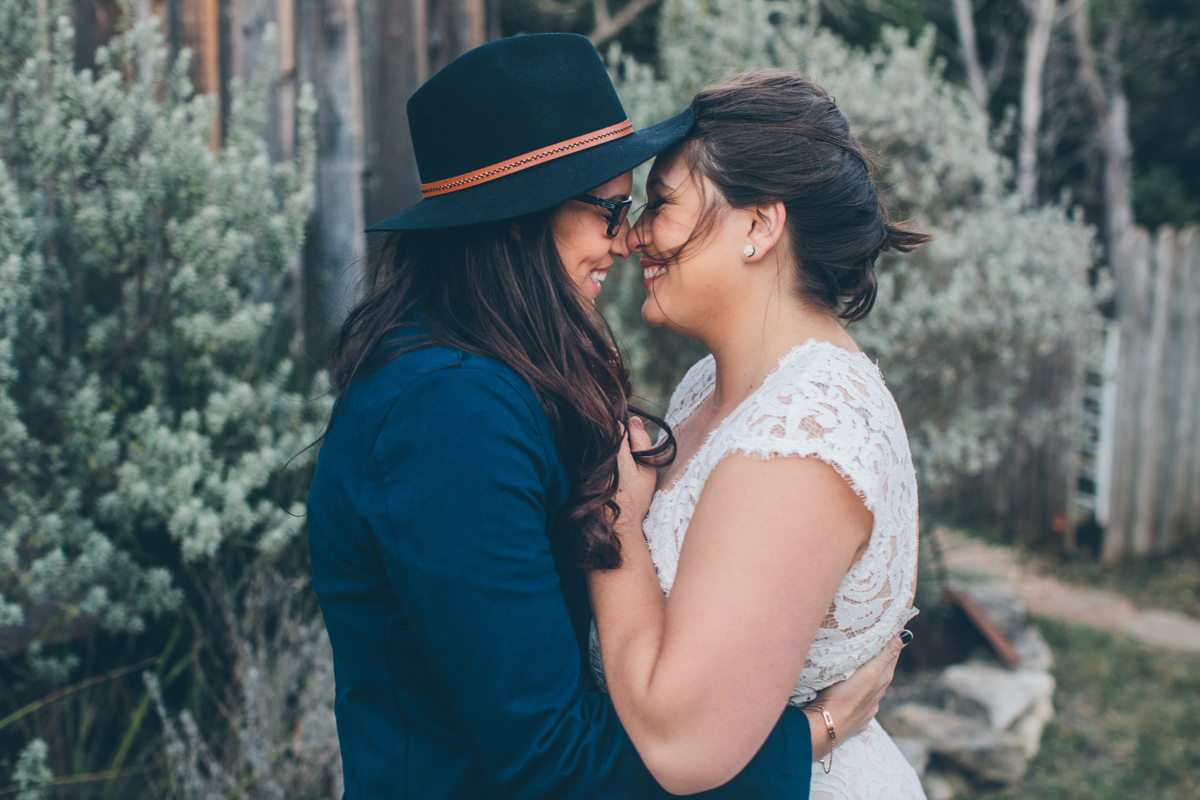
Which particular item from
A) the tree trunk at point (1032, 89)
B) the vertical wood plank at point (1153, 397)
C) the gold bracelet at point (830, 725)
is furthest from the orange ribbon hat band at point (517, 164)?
the tree trunk at point (1032, 89)

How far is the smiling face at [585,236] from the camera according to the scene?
1565 millimetres

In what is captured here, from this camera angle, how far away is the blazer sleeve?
47.4 inches

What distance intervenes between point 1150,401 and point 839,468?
6.57 m

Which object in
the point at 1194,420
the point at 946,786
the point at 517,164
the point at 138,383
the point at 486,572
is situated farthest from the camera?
the point at 1194,420

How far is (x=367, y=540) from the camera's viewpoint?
132 centimetres

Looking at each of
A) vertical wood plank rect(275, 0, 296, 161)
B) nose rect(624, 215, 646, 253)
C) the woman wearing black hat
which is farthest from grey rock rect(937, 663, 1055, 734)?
vertical wood plank rect(275, 0, 296, 161)

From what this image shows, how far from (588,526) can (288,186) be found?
2008mm

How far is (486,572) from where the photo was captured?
120cm

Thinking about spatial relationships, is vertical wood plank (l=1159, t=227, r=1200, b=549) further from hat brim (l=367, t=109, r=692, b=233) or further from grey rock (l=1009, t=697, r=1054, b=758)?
hat brim (l=367, t=109, r=692, b=233)

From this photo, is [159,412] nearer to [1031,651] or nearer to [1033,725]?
[1033,725]

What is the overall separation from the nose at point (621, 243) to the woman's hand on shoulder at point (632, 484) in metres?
0.33

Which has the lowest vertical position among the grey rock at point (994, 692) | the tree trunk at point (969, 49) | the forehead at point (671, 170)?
the grey rock at point (994, 692)

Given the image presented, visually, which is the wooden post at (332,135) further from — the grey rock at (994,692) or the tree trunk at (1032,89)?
the tree trunk at (1032,89)

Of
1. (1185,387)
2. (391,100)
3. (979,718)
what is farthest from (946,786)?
(1185,387)
